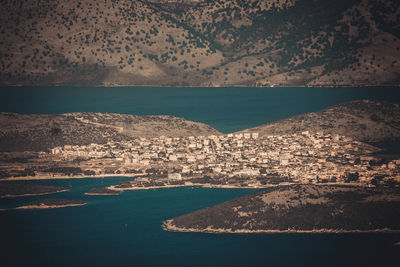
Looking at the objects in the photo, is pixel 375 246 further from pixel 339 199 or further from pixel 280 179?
pixel 280 179

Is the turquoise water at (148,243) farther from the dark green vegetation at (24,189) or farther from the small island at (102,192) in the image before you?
the dark green vegetation at (24,189)

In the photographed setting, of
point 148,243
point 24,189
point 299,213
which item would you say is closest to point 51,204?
point 24,189

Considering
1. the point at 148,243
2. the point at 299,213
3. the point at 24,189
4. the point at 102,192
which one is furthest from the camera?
the point at 24,189

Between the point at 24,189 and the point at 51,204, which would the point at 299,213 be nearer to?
the point at 51,204

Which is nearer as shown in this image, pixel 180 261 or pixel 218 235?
pixel 180 261

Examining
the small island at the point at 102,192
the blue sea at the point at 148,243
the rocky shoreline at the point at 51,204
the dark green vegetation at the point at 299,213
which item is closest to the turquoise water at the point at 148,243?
the blue sea at the point at 148,243

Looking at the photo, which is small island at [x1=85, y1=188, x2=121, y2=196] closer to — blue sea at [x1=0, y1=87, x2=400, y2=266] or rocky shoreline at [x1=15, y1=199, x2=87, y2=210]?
blue sea at [x1=0, y1=87, x2=400, y2=266]

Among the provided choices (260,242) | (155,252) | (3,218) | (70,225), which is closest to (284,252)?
(260,242)
